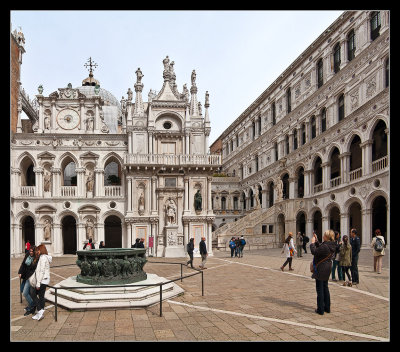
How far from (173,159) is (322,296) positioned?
67.7ft

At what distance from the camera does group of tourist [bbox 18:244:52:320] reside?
25.6 ft

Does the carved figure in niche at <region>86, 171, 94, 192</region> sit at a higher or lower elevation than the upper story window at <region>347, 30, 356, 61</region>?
lower

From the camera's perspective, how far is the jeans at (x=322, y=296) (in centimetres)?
791

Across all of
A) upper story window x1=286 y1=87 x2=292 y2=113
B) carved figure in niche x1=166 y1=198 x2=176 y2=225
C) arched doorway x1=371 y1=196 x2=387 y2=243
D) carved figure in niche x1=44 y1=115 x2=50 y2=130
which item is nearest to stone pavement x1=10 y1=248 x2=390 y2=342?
carved figure in niche x1=166 y1=198 x2=176 y2=225

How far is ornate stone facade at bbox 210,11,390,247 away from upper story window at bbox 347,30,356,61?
0.39 ft

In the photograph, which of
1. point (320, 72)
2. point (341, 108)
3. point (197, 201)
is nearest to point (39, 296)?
point (197, 201)

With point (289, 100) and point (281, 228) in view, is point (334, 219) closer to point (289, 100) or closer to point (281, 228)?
point (281, 228)

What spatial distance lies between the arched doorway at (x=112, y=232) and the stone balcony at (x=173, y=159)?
296 inches

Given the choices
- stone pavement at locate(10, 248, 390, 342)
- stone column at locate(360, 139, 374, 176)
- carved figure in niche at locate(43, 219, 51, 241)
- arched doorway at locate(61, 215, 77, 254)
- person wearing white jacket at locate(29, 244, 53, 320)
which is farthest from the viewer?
arched doorway at locate(61, 215, 77, 254)

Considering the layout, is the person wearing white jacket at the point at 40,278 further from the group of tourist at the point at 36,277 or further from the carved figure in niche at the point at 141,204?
the carved figure in niche at the point at 141,204

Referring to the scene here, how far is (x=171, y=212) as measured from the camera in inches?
1015

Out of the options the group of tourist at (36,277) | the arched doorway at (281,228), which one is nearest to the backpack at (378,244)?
the group of tourist at (36,277)

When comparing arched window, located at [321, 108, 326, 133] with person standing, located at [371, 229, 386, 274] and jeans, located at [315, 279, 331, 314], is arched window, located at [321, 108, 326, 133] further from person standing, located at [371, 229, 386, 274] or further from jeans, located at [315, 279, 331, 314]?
jeans, located at [315, 279, 331, 314]

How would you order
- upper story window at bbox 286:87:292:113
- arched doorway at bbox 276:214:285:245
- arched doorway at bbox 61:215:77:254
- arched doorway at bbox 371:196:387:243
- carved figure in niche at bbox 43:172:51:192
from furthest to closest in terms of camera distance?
1. upper story window at bbox 286:87:292:113
2. arched doorway at bbox 276:214:285:245
3. arched doorway at bbox 61:215:77:254
4. carved figure in niche at bbox 43:172:51:192
5. arched doorway at bbox 371:196:387:243
